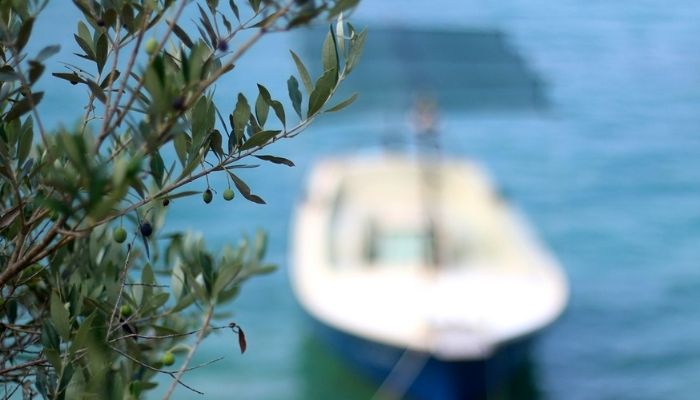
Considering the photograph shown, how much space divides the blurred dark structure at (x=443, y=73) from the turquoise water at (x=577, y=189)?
0.40 feet

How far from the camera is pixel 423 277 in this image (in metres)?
5.30

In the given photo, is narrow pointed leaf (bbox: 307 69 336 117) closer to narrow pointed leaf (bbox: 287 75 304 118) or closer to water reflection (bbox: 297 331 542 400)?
narrow pointed leaf (bbox: 287 75 304 118)

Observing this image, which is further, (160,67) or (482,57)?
(482,57)

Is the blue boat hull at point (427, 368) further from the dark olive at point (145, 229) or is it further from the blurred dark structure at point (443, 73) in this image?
the dark olive at point (145, 229)

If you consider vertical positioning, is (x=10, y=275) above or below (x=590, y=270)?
above

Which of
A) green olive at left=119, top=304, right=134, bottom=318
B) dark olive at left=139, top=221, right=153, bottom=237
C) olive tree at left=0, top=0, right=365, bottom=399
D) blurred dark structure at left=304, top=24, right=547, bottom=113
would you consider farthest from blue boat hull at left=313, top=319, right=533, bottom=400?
dark olive at left=139, top=221, right=153, bottom=237

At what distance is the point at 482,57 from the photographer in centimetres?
691

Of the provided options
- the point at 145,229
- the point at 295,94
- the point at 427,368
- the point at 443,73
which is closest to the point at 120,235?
the point at 145,229

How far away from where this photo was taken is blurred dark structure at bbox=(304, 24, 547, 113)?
660cm

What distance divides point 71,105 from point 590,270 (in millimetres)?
4386

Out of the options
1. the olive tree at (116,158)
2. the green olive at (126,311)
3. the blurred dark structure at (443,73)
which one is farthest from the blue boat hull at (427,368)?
the green olive at (126,311)

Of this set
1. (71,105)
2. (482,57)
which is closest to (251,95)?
(71,105)

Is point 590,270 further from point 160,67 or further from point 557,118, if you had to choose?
point 160,67

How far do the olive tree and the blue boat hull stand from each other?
358cm
